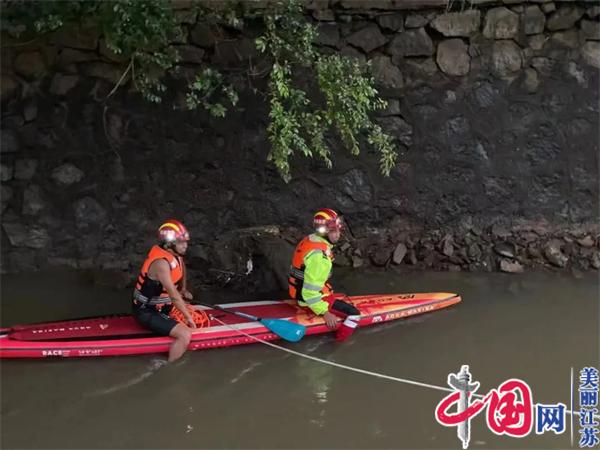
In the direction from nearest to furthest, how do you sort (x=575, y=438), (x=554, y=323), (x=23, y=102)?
(x=575, y=438) → (x=554, y=323) → (x=23, y=102)

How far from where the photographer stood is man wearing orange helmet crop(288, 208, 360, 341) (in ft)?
17.9

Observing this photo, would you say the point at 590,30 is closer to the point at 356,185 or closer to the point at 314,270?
the point at 356,185

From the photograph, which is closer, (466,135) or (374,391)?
(374,391)

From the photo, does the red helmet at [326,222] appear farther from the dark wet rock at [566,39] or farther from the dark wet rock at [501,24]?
the dark wet rock at [566,39]

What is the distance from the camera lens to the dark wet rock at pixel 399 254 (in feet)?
23.3

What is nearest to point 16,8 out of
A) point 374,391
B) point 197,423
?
point 197,423

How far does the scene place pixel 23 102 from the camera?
22.5 ft

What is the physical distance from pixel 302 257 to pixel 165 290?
1.25 metres

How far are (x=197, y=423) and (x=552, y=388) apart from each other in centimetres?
264

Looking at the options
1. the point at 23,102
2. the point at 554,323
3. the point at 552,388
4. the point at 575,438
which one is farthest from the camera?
the point at 23,102

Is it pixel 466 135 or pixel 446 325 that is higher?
pixel 466 135

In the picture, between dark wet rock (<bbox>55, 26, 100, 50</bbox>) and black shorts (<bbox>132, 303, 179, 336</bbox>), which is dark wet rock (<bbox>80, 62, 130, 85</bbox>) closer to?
dark wet rock (<bbox>55, 26, 100, 50</bbox>)

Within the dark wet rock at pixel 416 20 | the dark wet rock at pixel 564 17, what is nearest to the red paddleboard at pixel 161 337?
the dark wet rock at pixel 416 20

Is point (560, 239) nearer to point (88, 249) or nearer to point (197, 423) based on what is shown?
point (197, 423)
